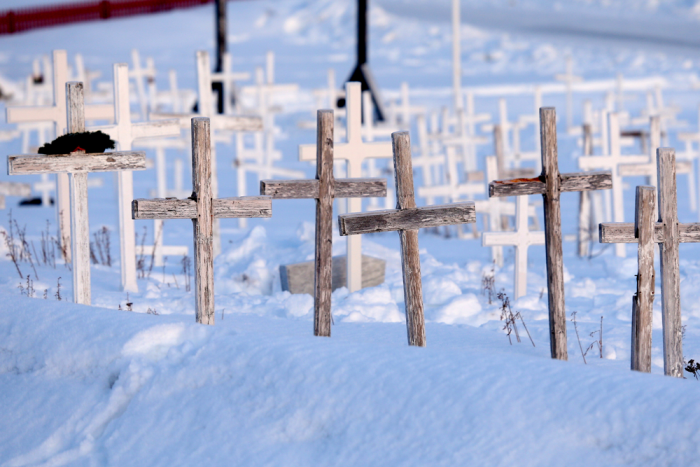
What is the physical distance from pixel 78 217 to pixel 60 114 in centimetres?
232

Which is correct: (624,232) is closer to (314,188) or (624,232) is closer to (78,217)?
(314,188)

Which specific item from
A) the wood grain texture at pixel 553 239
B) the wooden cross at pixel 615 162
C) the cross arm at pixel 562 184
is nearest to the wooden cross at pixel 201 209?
the cross arm at pixel 562 184

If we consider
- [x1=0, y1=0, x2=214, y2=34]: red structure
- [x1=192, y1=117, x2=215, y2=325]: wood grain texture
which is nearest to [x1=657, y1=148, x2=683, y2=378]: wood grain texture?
[x1=192, y1=117, x2=215, y2=325]: wood grain texture

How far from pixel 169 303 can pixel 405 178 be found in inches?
91.6

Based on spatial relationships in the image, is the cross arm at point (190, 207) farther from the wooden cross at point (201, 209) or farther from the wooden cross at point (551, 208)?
the wooden cross at point (551, 208)

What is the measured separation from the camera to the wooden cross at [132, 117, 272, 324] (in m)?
4.53

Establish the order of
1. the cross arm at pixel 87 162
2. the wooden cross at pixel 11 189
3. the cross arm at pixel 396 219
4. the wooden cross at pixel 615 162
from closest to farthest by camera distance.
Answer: the cross arm at pixel 396 219 → the cross arm at pixel 87 162 → the wooden cross at pixel 11 189 → the wooden cross at pixel 615 162

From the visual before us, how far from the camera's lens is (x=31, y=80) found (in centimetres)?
1920

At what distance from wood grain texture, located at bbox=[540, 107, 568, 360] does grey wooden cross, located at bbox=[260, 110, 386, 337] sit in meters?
1.06

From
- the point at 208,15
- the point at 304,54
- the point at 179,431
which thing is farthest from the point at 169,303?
the point at 208,15

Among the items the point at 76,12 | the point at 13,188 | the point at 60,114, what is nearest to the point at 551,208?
the point at 13,188

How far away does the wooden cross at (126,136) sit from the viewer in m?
6.52

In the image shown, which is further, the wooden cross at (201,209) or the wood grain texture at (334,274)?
the wood grain texture at (334,274)

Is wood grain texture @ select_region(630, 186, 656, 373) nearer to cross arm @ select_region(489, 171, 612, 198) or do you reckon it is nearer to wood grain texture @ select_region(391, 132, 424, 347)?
cross arm @ select_region(489, 171, 612, 198)
